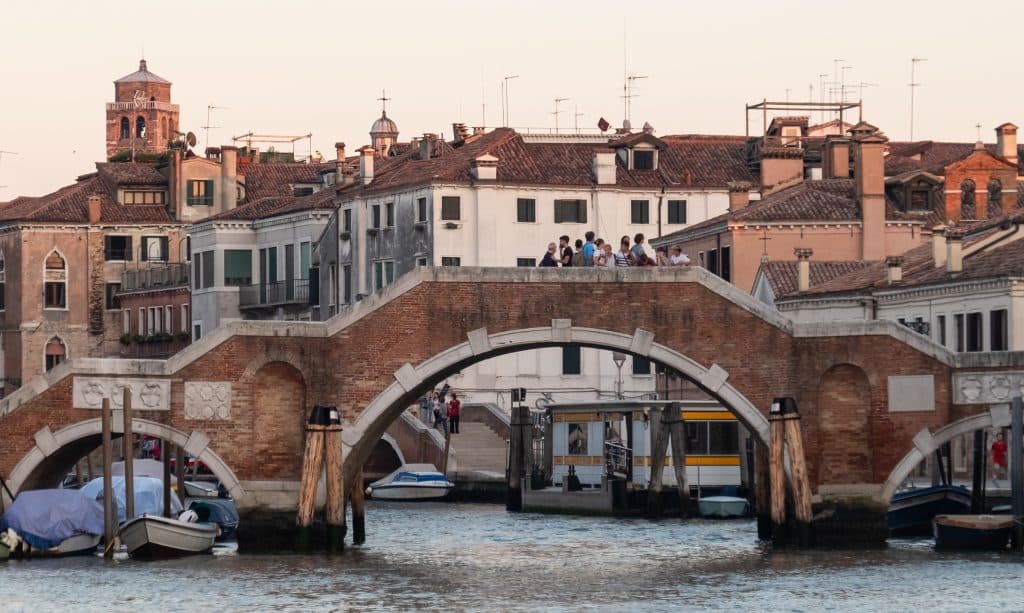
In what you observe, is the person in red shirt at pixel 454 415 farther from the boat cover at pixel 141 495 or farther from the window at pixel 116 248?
the window at pixel 116 248

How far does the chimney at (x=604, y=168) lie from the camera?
234ft

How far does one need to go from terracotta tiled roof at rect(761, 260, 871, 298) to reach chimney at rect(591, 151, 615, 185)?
1082cm

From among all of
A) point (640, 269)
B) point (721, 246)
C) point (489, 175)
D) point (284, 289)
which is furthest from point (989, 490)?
point (284, 289)

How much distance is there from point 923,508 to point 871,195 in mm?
19513

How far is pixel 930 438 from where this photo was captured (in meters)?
41.6

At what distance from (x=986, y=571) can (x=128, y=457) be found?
13774mm

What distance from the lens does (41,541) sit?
41719 millimetres

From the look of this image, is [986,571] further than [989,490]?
No

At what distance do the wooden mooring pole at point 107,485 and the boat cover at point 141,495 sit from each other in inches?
109

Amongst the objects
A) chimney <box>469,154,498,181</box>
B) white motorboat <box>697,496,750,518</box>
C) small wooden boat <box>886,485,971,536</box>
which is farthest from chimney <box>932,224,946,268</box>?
chimney <box>469,154,498,181</box>

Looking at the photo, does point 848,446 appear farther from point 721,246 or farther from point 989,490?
point 721,246

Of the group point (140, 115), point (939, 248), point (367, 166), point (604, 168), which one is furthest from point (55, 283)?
point (939, 248)

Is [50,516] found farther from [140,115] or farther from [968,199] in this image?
[140,115]

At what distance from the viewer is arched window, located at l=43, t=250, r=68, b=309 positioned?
9038 cm
